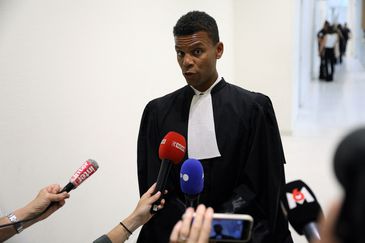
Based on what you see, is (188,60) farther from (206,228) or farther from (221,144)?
(206,228)

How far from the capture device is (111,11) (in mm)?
2562

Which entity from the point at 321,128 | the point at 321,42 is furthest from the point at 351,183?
the point at 321,42

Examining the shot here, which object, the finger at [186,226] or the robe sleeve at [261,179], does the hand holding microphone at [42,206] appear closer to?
the robe sleeve at [261,179]

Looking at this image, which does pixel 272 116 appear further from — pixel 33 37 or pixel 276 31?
pixel 276 31

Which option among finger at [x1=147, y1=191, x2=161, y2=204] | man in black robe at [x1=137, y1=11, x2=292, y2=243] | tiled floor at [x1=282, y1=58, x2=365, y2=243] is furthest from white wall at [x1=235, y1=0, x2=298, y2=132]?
finger at [x1=147, y1=191, x2=161, y2=204]

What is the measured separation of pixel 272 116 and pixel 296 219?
0.86 meters

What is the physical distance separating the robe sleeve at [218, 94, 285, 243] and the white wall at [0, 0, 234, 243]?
3.51ft

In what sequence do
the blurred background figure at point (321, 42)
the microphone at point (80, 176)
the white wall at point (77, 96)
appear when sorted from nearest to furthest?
the microphone at point (80, 176), the white wall at point (77, 96), the blurred background figure at point (321, 42)

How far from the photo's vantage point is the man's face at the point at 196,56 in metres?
1.62

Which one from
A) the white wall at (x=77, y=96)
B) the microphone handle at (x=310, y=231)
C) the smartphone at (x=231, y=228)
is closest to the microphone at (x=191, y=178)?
the smartphone at (x=231, y=228)

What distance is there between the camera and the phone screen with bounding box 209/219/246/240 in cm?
88

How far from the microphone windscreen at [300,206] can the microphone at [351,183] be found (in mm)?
403

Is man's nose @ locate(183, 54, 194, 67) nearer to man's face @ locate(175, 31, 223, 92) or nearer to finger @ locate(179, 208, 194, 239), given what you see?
man's face @ locate(175, 31, 223, 92)

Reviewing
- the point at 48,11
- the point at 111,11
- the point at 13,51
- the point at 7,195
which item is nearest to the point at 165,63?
the point at 111,11
